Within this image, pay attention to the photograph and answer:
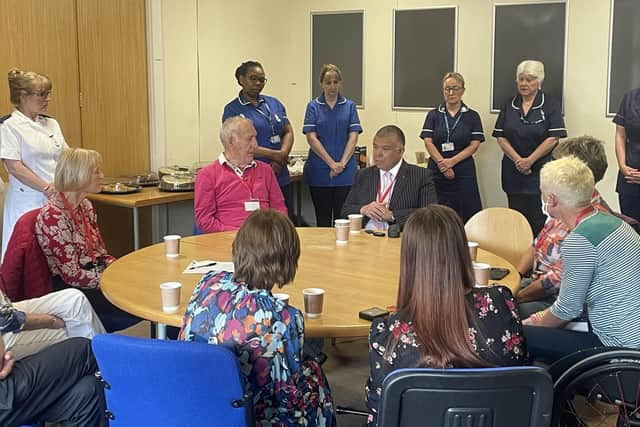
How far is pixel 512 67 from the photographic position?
20.1ft

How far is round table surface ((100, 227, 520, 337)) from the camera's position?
2445 mm

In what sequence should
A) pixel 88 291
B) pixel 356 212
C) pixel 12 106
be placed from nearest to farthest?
pixel 88 291, pixel 356 212, pixel 12 106

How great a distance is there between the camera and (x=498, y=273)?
2.92 metres

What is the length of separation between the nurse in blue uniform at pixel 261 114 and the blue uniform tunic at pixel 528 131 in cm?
165

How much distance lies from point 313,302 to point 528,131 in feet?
11.6

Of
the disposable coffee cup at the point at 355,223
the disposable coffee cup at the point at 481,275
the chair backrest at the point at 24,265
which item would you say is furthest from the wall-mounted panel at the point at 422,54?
the chair backrest at the point at 24,265

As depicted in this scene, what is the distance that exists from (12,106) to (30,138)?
0.54 metres

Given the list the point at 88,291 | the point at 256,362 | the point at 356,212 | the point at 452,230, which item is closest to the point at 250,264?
the point at 256,362

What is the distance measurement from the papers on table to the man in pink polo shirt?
36.9 inches

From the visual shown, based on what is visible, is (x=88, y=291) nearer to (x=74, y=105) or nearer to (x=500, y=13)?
(x=74, y=105)

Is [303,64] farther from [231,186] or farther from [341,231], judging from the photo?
[341,231]

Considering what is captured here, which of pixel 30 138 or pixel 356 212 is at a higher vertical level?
pixel 30 138

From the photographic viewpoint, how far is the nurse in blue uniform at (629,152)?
486 centimetres

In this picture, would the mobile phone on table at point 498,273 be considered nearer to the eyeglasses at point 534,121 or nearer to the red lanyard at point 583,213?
the red lanyard at point 583,213
